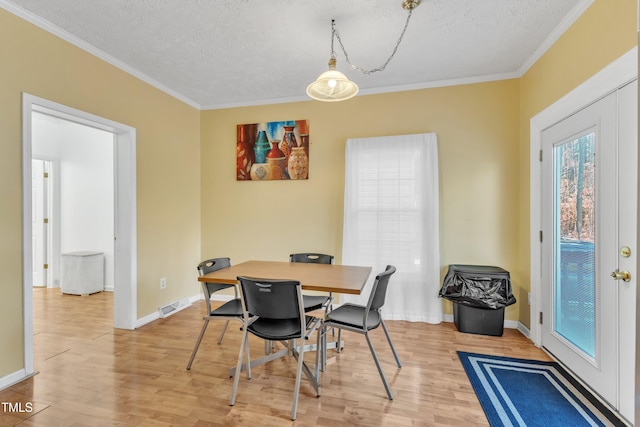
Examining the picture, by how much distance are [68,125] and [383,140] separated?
5122mm

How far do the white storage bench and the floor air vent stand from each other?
184cm

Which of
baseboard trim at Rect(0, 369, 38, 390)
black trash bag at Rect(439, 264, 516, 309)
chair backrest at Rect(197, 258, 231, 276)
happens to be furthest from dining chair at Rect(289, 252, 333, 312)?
baseboard trim at Rect(0, 369, 38, 390)

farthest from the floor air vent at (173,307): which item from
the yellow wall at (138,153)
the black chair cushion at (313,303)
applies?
the black chair cushion at (313,303)

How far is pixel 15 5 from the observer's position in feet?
6.82

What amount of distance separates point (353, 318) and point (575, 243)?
1784 millimetres

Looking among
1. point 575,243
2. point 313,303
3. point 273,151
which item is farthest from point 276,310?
point 273,151

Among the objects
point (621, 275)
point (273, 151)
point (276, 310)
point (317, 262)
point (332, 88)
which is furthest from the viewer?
point (273, 151)

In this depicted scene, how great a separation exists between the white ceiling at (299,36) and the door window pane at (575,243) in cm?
109

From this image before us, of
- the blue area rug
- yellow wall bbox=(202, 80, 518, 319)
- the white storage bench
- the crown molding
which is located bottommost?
the blue area rug

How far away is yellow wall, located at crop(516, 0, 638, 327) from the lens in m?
1.74

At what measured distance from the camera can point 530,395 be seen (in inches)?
77.1

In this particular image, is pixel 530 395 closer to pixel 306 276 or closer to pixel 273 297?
pixel 306 276

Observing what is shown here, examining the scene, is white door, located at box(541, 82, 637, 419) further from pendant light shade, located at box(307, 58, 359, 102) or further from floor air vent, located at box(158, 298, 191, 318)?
floor air vent, located at box(158, 298, 191, 318)

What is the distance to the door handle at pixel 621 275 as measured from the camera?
1673mm
